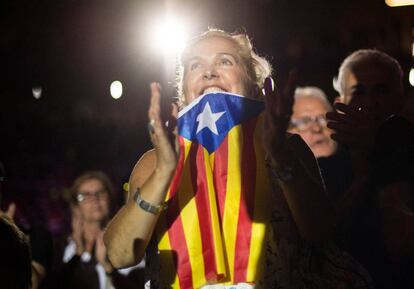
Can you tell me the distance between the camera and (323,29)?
A: 37.0ft

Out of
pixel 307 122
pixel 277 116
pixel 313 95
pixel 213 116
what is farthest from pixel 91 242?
pixel 277 116

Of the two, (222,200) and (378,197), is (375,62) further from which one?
(222,200)

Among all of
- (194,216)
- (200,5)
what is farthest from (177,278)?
(200,5)

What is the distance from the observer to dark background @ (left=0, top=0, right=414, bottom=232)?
9.49 m

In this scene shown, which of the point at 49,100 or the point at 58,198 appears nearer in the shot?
the point at 58,198

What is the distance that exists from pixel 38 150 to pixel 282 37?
4235 mm

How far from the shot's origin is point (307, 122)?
4.05 metres

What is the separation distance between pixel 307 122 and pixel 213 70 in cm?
154

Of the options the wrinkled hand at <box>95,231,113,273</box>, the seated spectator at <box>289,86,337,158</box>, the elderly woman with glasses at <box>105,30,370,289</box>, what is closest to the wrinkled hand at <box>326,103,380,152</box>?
the elderly woman with glasses at <box>105,30,370,289</box>

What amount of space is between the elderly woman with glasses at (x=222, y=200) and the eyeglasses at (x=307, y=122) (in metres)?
1.55

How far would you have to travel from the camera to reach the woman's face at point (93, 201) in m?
4.56

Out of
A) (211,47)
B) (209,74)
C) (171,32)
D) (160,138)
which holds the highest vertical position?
(171,32)

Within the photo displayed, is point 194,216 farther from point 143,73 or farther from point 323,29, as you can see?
point 143,73

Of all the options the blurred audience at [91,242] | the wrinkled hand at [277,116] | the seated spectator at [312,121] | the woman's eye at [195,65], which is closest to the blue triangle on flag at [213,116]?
the woman's eye at [195,65]
